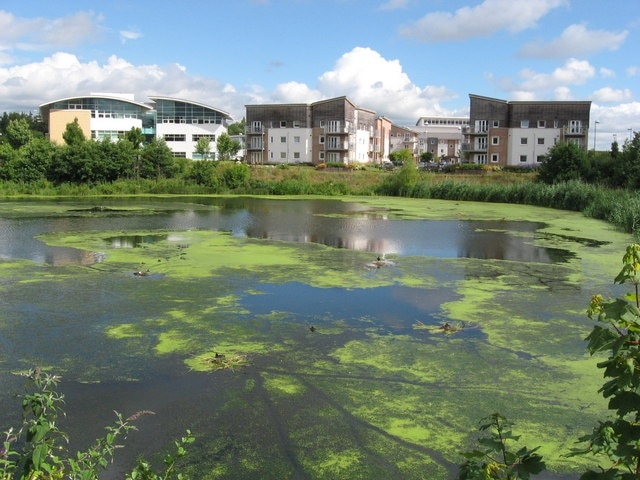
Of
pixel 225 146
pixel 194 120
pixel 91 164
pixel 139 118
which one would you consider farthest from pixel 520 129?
pixel 139 118

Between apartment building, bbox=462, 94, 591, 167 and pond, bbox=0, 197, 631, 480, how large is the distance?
42325 millimetres

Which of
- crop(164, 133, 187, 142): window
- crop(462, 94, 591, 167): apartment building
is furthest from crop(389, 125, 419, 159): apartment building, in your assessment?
crop(164, 133, 187, 142): window

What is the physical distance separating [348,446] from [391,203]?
95.3 feet

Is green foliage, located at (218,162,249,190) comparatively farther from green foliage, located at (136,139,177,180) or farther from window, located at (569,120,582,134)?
window, located at (569,120,582,134)

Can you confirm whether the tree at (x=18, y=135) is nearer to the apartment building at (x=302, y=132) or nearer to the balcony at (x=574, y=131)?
the apartment building at (x=302, y=132)

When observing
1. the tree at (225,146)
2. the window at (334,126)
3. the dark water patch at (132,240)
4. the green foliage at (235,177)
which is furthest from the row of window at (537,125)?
the dark water patch at (132,240)

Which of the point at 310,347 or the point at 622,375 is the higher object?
the point at 622,375

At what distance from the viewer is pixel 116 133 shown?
204 feet

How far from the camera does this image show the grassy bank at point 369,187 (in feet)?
104

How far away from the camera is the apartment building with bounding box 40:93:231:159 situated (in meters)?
61.9

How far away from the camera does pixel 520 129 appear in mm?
55781

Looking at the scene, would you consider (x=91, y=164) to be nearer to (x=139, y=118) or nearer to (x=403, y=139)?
(x=139, y=118)

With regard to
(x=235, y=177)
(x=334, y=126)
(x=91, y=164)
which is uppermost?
(x=334, y=126)

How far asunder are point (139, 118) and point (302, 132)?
56.3ft
